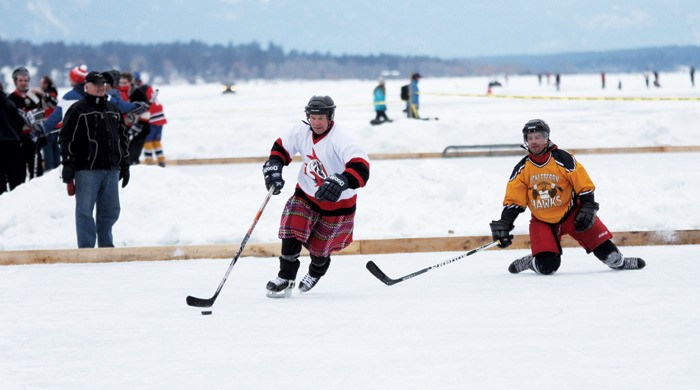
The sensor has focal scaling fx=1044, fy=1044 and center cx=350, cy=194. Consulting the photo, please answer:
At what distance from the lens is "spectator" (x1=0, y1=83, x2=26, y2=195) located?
1106 cm

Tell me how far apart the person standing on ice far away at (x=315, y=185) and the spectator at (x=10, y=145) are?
6008mm

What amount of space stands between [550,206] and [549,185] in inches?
6.3

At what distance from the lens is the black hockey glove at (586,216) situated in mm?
6344

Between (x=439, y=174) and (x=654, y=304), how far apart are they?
518 cm

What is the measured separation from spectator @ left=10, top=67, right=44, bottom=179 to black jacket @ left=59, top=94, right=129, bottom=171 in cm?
417

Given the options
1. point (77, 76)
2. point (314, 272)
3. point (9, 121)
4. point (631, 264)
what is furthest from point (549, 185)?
point (9, 121)

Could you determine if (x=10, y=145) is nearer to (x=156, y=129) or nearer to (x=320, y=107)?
(x=156, y=129)

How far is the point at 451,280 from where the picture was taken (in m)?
6.52

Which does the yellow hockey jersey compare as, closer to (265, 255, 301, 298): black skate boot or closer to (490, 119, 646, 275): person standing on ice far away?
(490, 119, 646, 275): person standing on ice far away

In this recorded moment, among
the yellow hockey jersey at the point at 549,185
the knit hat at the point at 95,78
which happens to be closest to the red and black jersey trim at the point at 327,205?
the yellow hockey jersey at the point at 549,185

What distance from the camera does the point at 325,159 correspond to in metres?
5.81

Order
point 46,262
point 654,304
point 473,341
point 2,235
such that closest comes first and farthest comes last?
1. point 473,341
2. point 654,304
3. point 46,262
4. point 2,235

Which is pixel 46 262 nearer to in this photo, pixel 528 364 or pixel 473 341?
pixel 473 341

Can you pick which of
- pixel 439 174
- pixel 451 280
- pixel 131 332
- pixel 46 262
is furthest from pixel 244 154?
pixel 131 332
